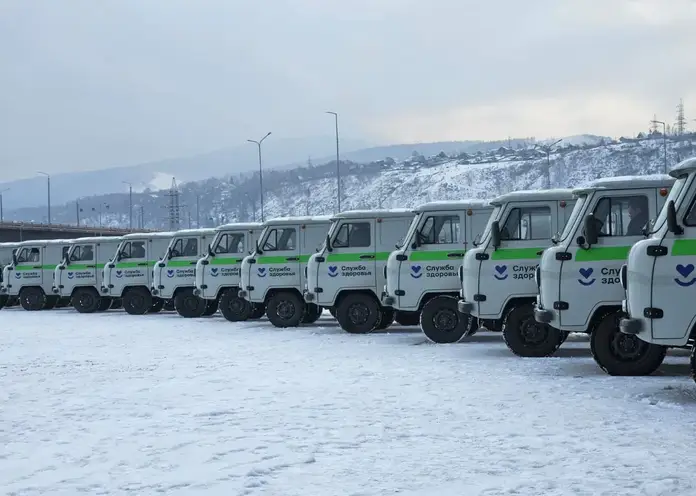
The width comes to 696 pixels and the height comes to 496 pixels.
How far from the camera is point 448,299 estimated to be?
693 inches

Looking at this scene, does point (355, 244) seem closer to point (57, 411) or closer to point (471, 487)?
point (57, 411)

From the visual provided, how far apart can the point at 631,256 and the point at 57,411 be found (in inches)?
251

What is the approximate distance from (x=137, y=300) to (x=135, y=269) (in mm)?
1021

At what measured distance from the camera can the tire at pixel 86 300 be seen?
32281 mm

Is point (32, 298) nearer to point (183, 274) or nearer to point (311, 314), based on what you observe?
point (183, 274)

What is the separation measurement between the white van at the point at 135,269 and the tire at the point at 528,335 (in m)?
16.5

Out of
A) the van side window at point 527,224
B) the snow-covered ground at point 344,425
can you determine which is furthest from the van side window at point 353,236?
the van side window at point 527,224

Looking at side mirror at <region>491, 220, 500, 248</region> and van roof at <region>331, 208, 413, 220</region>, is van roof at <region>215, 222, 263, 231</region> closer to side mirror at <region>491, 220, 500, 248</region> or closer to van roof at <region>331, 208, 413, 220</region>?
van roof at <region>331, 208, 413, 220</region>

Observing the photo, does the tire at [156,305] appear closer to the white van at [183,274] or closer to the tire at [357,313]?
the white van at [183,274]

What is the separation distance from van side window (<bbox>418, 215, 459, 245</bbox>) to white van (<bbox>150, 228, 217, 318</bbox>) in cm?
1060

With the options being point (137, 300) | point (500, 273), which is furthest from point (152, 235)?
point (500, 273)

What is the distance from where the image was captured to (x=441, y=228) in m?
18.0

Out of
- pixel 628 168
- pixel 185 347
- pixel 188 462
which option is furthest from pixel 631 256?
pixel 628 168

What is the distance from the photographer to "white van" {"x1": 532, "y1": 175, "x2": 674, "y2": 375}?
1291cm
